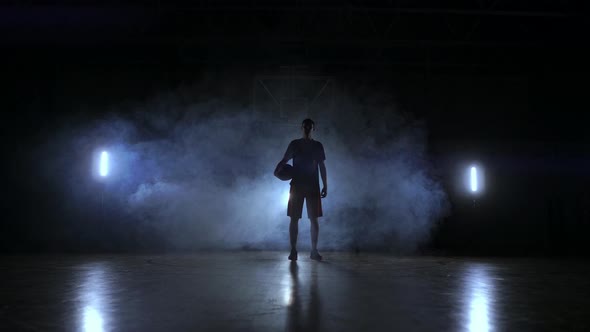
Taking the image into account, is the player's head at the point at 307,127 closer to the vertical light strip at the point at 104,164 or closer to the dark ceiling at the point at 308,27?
the dark ceiling at the point at 308,27

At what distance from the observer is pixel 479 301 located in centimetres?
235

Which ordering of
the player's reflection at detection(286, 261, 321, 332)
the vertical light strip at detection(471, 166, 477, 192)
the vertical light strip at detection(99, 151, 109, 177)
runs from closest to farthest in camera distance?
the player's reflection at detection(286, 261, 321, 332)
the vertical light strip at detection(99, 151, 109, 177)
the vertical light strip at detection(471, 166, 477, 192)

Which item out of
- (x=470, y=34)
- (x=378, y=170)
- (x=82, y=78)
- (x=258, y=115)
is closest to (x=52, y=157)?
(x=82, y=78)

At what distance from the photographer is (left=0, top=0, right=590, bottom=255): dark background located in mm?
7105

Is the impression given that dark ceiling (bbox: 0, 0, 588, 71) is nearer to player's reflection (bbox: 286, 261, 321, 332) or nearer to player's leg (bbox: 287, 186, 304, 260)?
player's leg (bbox: 287, 186, 304, 260)

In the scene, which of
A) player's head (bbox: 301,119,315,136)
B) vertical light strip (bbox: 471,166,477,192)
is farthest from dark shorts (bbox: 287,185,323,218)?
vertical light strip (bbox: 471,166,477,192)

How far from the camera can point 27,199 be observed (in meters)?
8.18

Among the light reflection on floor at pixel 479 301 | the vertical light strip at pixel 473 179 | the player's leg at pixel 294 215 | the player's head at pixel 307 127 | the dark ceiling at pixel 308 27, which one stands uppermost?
the dark ceiling at pixel 308 27

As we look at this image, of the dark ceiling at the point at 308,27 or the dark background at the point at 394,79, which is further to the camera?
the dark background at the point at 394,79

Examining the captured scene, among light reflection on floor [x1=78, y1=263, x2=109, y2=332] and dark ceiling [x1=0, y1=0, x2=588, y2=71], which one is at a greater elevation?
dark ceiling [x1=0, y1=0, x2=588, y2=71]

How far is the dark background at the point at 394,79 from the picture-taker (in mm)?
7105

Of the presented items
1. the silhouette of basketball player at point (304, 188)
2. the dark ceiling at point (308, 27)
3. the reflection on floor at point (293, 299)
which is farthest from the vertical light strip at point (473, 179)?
the silhouette of basketball player at point (304, 188)

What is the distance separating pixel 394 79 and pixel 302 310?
7.23 meters

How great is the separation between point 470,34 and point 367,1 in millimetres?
1984
